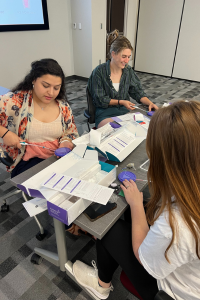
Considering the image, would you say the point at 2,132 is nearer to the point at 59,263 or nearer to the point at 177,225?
the point at 59,263

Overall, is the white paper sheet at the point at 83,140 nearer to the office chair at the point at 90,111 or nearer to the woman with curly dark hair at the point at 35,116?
the woman with curly dark hair at the point at 35,116

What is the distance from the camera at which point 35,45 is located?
4016mm

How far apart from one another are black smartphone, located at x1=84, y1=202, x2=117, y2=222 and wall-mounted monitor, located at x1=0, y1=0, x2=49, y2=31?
12.5 ft

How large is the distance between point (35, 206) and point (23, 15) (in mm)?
3976

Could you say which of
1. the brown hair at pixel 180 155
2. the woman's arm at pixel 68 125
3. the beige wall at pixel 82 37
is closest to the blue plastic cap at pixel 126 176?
the brown hair at pixel 180 155

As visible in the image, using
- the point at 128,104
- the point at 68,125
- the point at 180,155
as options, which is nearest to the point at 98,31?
the point at 128,104

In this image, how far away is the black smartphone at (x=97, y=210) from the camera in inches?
30.8

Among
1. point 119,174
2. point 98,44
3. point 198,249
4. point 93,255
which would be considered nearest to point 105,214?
point 119,174

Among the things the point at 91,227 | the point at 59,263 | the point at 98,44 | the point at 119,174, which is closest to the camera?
the point at 91,227

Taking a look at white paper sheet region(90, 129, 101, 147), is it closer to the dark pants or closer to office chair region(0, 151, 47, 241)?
the dark pants

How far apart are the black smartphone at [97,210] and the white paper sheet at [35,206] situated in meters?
0.18

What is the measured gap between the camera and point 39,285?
1.19 metres

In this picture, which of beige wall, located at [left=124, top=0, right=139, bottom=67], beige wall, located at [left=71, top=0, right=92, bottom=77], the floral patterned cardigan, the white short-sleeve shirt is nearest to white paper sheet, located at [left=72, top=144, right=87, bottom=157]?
the floral patterned cardigan

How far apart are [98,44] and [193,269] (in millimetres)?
4863
